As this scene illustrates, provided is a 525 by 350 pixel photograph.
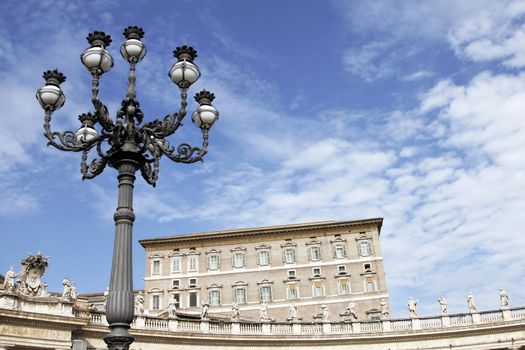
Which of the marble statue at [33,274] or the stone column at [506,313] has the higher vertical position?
the marble statue at [33,274]

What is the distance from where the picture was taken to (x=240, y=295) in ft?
203

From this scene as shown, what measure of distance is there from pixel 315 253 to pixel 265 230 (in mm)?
6064

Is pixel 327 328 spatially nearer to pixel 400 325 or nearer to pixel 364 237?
pixel 400 325

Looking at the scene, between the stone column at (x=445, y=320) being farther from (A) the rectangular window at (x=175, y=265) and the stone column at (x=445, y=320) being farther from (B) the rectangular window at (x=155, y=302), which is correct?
(B) the rectangular window at (x=155, y=302)

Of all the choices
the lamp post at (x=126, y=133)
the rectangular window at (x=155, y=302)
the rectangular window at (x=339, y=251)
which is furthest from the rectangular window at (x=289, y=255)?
the lamp post at (x=126, y=133)

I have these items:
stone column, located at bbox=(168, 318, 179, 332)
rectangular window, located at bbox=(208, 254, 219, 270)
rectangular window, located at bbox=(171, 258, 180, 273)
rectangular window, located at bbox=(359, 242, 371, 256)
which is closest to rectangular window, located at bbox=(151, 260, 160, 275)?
rectangular window, located at bbox=(171, 258, 180, 273)

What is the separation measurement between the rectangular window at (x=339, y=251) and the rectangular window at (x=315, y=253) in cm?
185

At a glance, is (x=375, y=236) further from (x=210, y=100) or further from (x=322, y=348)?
(x=210, y=100)

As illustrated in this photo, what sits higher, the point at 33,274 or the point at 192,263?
the point at 192,263

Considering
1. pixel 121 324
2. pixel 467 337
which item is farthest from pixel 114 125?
pixel 467 337

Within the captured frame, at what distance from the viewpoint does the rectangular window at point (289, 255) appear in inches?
2483

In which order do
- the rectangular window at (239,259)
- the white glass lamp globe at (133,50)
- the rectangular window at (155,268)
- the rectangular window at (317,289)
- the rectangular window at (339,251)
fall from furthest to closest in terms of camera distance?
Answer: the rectangular window at (155,268)
the rectangular window at (239,259)
the rectangular window at (339,251)
the rectangular window at (317,289)
the white glass lamp globe at (133,50)

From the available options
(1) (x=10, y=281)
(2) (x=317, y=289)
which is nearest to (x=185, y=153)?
(1) (x=10, y=281)

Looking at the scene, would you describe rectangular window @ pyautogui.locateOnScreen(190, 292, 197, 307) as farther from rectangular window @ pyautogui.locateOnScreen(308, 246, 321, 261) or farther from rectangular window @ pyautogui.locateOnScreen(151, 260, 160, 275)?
rectangular window @ pyautogui.locateOnScreen(308, 246, 321, 261)
